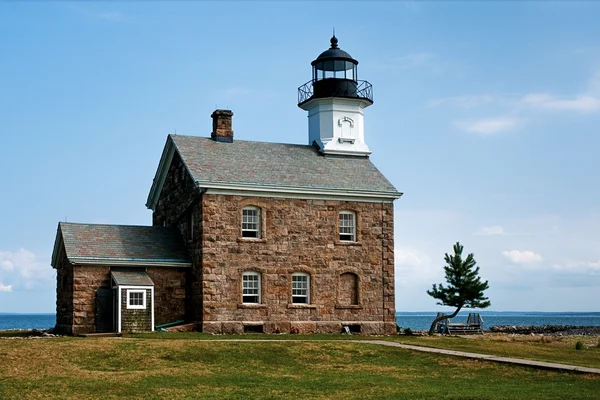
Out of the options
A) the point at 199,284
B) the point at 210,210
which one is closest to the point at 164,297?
the point at 199,284

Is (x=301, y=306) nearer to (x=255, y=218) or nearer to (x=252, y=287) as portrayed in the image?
(x=252, y=287)

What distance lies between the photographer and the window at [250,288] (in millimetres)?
32031

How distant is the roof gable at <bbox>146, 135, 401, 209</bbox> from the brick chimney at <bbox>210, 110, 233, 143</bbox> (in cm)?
32

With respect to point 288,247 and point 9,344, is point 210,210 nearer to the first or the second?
point 288,247

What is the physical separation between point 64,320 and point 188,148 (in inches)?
323

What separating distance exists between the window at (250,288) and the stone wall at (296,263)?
242 millimetres

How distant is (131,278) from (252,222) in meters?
5.06

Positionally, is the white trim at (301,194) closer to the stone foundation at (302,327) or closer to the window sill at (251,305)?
the window sill at (251,305)

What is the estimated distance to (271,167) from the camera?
112 feet

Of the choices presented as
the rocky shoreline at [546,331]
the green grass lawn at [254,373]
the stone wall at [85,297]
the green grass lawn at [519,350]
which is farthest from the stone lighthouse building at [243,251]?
the rocky shoreline at [546,331]

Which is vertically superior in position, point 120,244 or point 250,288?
point 120,244

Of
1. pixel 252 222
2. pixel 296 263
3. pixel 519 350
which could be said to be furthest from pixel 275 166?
pixel 519 350

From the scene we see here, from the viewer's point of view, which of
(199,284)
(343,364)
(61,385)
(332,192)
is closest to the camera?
(61,385)

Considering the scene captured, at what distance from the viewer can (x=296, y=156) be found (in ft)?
118
